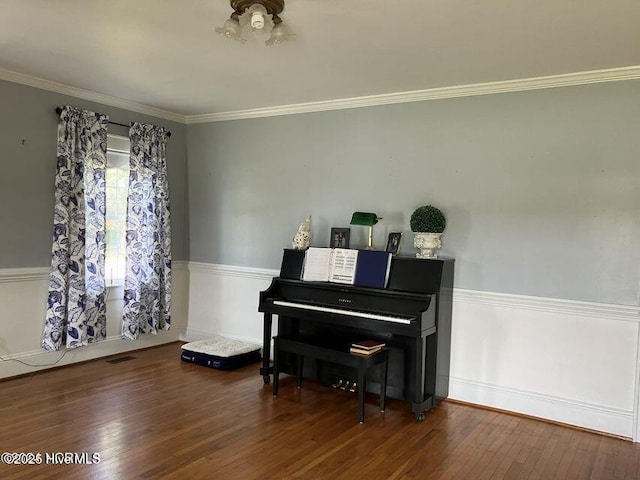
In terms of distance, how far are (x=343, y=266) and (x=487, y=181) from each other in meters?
1.26

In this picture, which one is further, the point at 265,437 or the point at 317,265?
the point at 317,265

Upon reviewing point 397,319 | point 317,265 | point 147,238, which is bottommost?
point 397,319

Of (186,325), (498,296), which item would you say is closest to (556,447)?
(498,296)

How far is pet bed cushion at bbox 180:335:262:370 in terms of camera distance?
443 centimetres

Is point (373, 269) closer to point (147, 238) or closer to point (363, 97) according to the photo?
point (363, 97)

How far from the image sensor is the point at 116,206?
4777 millimetres

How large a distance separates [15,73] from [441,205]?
11.5ft

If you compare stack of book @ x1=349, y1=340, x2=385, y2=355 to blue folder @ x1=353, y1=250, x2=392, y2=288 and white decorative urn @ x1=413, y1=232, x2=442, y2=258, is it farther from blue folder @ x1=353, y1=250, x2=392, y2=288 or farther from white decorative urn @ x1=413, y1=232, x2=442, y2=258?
white decorative urn @ x1=413, y1=232, x2=442, y2=258

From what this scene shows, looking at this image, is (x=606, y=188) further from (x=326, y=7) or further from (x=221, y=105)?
(x=221, y=105)

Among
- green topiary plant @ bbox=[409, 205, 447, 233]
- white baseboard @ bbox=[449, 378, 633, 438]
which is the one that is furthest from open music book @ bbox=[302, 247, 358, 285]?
white baseboard @ bbox=[449, 378, 633, 438]

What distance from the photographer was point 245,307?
198 inches

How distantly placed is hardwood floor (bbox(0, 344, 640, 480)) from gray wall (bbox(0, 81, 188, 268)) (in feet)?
3.45

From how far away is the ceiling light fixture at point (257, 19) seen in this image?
2387mm

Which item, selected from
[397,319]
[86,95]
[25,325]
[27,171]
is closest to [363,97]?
[397,319]
